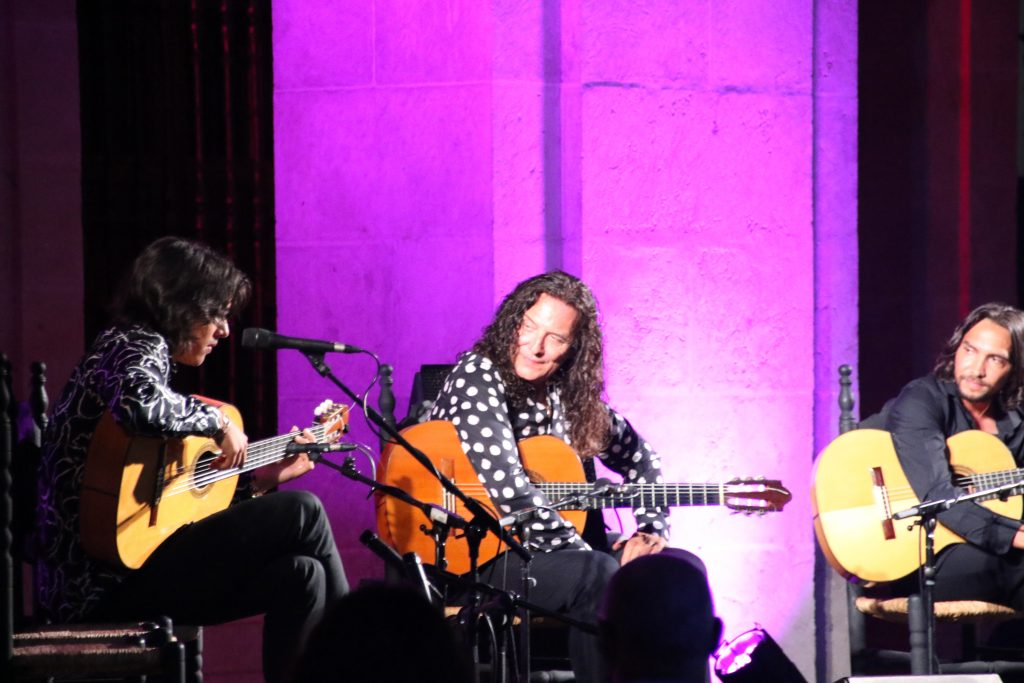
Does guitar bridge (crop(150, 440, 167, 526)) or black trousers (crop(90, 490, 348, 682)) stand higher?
guitar bridge (crop(150, 440, 167, 526))

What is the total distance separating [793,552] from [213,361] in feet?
7.84

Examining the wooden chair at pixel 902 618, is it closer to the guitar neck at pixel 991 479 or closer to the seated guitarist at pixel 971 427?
the seated guitarist at pixel 971 427

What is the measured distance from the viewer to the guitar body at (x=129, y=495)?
348 cm

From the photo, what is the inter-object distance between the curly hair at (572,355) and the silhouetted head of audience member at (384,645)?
112 inches

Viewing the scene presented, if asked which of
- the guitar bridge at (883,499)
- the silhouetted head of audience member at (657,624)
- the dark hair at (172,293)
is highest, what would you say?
the dark hair at (172,293)

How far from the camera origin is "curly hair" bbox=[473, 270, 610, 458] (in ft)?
15.0

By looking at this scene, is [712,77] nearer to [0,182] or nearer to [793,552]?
[793,552]

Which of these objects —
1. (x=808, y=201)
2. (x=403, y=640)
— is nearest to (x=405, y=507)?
(x=808, y=201)

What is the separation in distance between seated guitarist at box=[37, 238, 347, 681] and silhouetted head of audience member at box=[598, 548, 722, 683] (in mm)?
1553

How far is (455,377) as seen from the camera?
450 centimetres

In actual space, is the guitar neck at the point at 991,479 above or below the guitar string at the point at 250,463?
below

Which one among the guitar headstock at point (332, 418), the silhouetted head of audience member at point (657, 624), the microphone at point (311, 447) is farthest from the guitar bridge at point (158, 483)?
the silhouetted head of audience member at point (657, 624)

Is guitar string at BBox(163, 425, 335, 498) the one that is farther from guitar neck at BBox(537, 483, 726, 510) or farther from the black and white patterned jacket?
guitar neck at BBox(537, 483, 726, 510)

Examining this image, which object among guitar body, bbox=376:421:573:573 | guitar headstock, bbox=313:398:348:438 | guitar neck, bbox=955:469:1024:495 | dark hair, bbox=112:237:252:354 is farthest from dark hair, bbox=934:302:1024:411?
dark hair, bbox=112:237:252:354
